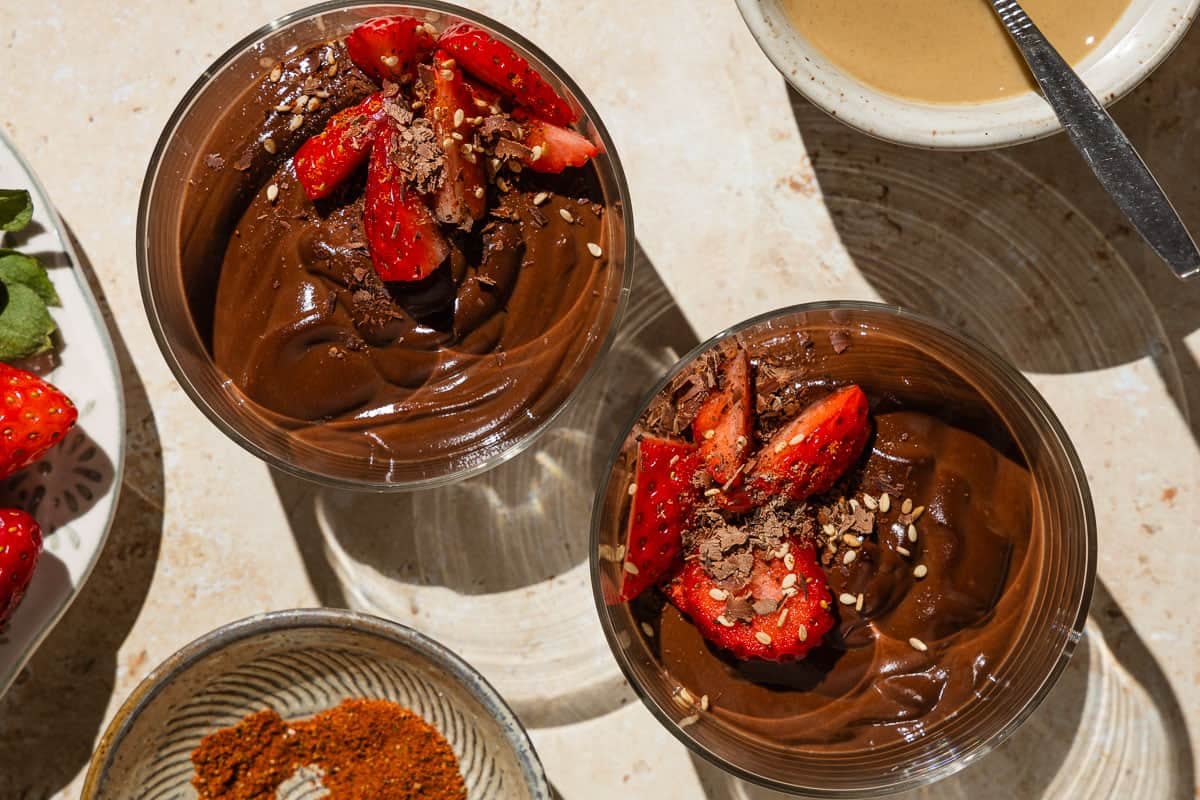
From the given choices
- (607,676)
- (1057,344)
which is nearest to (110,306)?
(607,676)

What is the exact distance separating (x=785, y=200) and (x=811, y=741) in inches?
48.1

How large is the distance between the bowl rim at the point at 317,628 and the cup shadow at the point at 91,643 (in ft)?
0.74

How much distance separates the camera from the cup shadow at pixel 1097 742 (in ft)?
9.02

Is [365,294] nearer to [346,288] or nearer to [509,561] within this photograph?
[346,288]

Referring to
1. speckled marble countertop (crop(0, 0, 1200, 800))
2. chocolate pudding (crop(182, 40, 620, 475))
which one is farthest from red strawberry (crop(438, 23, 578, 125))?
speckled marble countertop (crop(0, 0, 1200, 800))

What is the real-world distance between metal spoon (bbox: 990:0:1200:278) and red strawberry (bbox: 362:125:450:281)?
1.22 m

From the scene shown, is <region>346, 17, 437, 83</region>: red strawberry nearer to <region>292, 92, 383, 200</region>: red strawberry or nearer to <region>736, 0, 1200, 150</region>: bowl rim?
<region>292, 92, 383, 200</region>: red strawberry

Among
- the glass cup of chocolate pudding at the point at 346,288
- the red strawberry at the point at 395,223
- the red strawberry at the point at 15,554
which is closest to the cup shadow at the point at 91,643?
the red strawberry at the point at 15,554

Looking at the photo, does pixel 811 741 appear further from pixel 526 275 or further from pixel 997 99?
pixel 997 99

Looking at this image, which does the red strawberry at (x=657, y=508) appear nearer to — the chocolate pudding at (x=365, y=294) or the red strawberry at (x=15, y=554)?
the chocolate pudding at (x=365, y=294)

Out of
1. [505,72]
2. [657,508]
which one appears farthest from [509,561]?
[505,72]

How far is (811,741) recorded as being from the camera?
248 centimetres

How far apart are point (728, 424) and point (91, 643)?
5.46 ft

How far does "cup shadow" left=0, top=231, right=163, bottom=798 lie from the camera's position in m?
2.84
